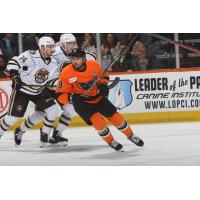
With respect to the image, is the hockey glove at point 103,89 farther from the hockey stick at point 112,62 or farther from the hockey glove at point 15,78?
the hockey glove at point 15,78

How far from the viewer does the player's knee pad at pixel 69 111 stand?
5320 mm

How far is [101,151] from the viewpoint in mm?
5336

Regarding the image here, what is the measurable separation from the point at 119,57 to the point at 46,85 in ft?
1.73

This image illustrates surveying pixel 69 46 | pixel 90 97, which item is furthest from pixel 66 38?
pixel 90 97

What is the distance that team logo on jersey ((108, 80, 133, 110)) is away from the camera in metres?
5.46

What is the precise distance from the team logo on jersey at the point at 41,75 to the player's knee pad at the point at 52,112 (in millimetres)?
191

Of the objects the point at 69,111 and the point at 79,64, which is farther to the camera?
the point at 69,111

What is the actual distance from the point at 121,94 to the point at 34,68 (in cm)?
65

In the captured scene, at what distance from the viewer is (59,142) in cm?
536

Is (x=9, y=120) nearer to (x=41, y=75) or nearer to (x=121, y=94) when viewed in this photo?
(x=41, y=75)

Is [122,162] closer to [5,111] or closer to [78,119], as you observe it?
[78,119]

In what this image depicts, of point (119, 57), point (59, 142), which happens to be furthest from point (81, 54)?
point (59, 142)

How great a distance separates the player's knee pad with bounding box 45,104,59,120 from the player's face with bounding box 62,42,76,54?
1.36 feet

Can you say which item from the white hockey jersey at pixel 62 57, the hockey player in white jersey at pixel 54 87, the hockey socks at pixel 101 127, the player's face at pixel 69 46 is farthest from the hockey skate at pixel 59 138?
the player's face at pixel 69 46
